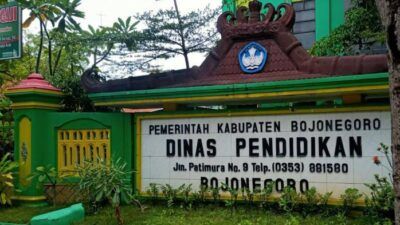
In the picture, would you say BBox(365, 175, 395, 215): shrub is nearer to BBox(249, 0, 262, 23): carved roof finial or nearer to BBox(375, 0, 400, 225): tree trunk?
BBox(249, 0, 262, 23): carved roof finial

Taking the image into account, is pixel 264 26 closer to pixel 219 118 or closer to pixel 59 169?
pixel 219 118

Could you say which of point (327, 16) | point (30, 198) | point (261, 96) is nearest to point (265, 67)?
point (261, 96)

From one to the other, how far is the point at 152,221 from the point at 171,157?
139 cm

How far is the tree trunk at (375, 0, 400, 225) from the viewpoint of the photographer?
9.16ft

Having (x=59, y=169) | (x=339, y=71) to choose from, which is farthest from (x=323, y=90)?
(x=59, y=169)

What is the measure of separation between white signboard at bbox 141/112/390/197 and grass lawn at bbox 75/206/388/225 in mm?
441

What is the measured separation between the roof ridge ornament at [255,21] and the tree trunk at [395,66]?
3.98 metres

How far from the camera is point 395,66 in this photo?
2.85 meters

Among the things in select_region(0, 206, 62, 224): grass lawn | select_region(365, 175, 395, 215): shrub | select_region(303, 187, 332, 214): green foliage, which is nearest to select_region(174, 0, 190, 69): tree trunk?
select_region(0, 206, 62, 224): grass lawn

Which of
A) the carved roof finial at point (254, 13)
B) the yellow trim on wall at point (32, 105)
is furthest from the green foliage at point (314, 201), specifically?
the yellow trim on wall at point (32, 105)

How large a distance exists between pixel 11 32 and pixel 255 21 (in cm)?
684

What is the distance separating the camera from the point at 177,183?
7.49 m

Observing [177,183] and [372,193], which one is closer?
[372,193]

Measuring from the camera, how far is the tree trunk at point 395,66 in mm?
2791
